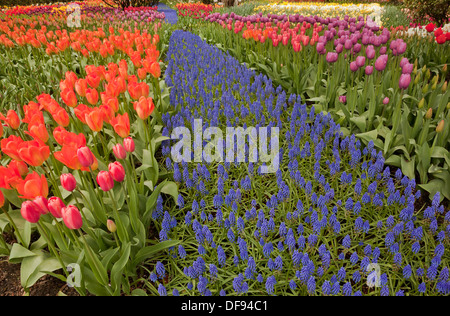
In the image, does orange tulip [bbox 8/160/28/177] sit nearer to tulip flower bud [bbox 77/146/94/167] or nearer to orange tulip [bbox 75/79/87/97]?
tulip flower bud [bbox 77/146/94/167]

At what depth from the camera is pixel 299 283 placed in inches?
75.9

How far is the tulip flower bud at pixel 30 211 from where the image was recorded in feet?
4.51

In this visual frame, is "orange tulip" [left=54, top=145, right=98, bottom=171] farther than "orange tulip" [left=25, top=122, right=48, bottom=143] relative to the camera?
No

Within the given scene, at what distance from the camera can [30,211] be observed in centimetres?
140

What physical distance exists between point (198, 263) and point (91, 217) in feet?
2.64

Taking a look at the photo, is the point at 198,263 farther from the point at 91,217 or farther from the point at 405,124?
the point at 405,124

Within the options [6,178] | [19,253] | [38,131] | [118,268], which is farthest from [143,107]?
[19,253]

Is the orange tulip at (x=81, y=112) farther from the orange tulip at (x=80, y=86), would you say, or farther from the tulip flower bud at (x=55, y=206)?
the tulip flower bud at (x=55, y=206)

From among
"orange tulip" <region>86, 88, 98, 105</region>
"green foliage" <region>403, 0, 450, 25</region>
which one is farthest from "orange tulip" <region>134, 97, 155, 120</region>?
"green foliage" <region>403, 0, 450, 25</region>

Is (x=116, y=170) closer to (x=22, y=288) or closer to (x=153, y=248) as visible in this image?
(x=153, y=248)

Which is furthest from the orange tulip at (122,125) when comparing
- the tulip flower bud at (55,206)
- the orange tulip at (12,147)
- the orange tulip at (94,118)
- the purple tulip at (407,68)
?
the purple tulip at (407,68)

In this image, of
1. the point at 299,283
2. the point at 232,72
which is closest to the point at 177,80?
the point at 232,72

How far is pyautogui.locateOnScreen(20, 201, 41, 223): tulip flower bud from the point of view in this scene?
1.38 metres

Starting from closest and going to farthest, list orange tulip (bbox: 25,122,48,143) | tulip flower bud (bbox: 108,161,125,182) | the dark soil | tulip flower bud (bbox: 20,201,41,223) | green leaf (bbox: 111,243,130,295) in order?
tulip flower bud (bbox: 20,201,41,223) < tulip flower bud (bbox: 108,161,125,182) < green leaf (bbox: 111,243,130,295) < orange tulip (bbox: 25,122,48,143) < the dark soil
